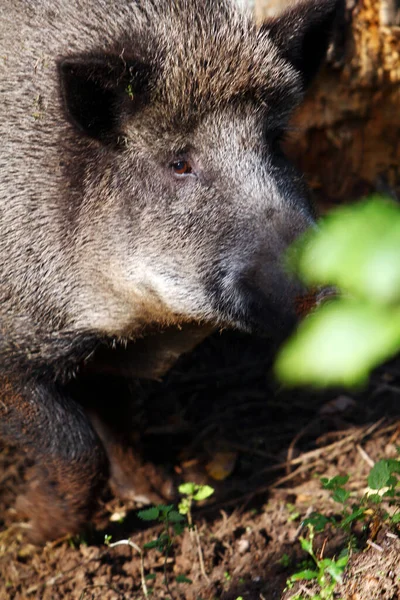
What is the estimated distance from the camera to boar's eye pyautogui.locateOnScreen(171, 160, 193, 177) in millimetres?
2871

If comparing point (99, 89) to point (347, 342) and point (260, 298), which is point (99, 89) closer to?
point (260, 298)

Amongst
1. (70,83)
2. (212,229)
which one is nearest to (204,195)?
(212,229)

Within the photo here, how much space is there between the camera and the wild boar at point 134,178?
9.07 ft

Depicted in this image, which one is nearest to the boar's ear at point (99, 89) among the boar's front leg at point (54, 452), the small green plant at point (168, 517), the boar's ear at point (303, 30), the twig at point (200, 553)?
the boar's ear at point (303, 30)

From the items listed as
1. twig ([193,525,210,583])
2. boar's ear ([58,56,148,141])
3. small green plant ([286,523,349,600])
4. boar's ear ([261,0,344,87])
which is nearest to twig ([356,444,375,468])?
twig ([193,525,210,583])

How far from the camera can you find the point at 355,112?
4.33 m

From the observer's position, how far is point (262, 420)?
4.15 m

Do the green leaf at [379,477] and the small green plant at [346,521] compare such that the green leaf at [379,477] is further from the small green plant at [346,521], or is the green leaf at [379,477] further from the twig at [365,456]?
the twig at [365,456]

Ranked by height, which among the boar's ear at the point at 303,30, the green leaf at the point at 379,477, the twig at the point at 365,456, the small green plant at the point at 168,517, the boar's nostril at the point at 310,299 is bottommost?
the twig at the point at 365,456

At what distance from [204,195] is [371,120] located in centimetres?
196

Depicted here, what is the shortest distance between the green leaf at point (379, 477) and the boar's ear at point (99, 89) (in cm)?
155

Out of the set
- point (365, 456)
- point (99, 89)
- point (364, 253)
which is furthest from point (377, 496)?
point (364, 253)

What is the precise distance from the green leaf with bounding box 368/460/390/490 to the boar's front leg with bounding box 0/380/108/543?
1.31m

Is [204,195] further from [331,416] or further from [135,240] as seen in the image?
Result: [331,416]
